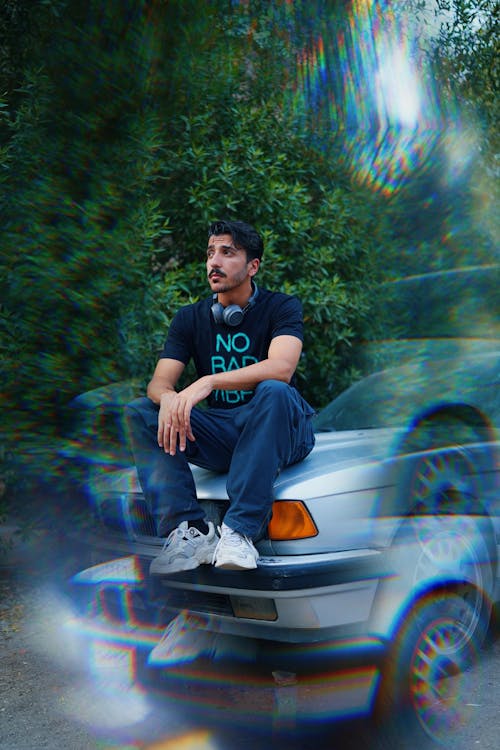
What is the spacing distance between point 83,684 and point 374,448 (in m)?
1.64

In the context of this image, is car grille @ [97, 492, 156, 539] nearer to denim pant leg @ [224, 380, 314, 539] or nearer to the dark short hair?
denim pant leg @ [224, 380, 314, 539]

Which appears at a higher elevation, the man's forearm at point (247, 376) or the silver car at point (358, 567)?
the man's forearm at point (247, 376)

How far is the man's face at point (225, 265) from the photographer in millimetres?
3617

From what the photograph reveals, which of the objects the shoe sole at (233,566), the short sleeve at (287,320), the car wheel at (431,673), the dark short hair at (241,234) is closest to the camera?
the shoe sole at (233,566)

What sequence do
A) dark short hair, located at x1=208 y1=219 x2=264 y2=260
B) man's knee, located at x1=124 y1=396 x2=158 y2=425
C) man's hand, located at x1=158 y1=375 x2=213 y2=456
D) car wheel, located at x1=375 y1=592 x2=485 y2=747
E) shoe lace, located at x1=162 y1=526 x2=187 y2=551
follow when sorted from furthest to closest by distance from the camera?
dark short hair, located at x1=208 y1=219 x2=264 y2=260 → man's knee, located at x1=124 y1=396 x2=158 y2=425 → man's hand, located at x1=158 y1=375 x2=213 y2=456 → shoe lace, located at x1=162 y1=526 x2=187 y2=551 → car wheel, located at x1=375 y1=592 x2=485 y2=747

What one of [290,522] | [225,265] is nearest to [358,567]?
[290,522]

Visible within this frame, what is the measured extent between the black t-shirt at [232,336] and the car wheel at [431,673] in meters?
1.19

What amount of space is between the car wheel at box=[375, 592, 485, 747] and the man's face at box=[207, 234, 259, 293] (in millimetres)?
1606

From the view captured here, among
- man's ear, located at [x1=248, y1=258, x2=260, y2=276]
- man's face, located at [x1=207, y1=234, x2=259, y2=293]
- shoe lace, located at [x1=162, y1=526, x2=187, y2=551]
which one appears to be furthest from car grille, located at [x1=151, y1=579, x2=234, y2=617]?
man's ear, located at [x1=248, y1=258, x2=260, y2=276]

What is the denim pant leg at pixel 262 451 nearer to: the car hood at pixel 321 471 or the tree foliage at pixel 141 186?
the car hood at pixel 321 471

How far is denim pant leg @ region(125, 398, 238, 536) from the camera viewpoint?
3.03 meters

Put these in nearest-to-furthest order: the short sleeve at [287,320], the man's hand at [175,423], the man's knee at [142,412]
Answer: the man's hand at [175,423]
the man's knee at [142,412]
the short sleeve at [287,320]

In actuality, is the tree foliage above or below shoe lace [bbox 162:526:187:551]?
above

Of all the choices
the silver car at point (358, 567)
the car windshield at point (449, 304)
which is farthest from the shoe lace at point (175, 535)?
the car windshield at point (449, 304)
